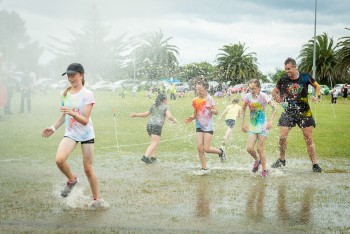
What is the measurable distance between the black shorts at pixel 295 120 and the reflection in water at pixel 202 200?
2.29 m

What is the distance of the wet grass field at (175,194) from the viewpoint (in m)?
5.50

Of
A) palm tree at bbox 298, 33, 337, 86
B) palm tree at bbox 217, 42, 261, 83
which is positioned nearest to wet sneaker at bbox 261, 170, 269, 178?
palm tree at bbox 217, 42, 261, 83

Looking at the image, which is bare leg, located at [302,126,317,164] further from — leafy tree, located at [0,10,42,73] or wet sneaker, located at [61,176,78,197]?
leafy tree, located at [0,10,42,73]

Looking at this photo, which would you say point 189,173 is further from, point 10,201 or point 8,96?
point 8,96

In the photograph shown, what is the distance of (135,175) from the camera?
8602mm

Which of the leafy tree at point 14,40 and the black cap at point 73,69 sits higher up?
the leafy tree at point 14,40

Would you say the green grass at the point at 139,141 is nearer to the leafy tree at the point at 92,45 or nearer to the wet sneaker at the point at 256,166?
the wet sneaker at the point at 256,166

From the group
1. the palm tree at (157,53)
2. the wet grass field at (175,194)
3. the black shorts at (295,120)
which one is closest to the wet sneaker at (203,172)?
the wet grass field at (175,194)

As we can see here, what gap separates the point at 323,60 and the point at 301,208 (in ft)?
253

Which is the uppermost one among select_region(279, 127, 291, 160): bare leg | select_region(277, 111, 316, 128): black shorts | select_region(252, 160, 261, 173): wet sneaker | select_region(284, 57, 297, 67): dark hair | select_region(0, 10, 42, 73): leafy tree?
select_region(0, 10, 42, 73): leafy tree

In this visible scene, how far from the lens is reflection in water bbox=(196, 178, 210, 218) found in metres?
6.03

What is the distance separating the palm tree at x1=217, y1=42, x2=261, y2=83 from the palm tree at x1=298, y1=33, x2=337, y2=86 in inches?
589

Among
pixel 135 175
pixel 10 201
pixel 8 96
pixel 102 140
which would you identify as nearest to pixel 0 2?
pixel 8 96

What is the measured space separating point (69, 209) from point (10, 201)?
0.93m
